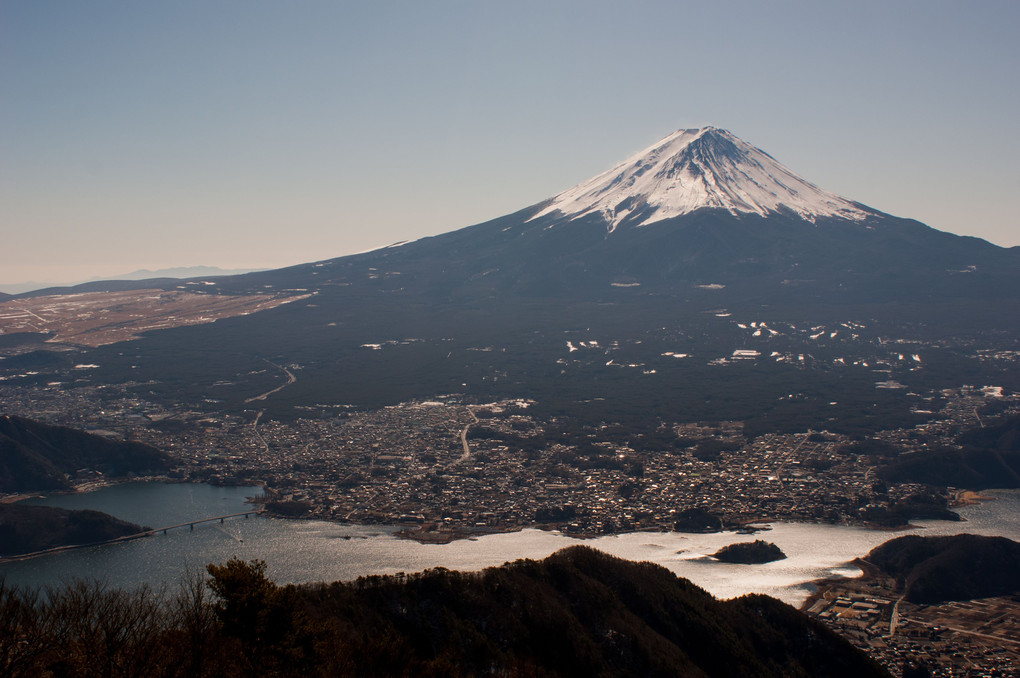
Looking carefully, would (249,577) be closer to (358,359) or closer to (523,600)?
(523,600)

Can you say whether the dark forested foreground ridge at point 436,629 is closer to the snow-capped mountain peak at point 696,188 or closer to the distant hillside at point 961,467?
the distant hillside at point 961,467

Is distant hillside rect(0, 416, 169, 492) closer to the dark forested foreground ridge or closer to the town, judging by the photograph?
the town

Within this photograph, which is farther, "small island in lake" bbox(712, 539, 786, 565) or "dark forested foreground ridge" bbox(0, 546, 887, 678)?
"small island in lake" bbox(712, 539, 786, 565)

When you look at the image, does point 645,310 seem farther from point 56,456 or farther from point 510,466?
point 56,456

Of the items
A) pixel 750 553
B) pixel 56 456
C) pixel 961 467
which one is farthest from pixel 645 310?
pixel 56 456

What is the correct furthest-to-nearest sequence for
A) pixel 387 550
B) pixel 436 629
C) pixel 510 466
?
pixel 510 466 → pixel 387 550 → pixel 436 629

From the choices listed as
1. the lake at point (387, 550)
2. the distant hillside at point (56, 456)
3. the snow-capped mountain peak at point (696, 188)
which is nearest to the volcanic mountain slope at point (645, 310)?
the snow-capped mountain peak at point (696, 188)

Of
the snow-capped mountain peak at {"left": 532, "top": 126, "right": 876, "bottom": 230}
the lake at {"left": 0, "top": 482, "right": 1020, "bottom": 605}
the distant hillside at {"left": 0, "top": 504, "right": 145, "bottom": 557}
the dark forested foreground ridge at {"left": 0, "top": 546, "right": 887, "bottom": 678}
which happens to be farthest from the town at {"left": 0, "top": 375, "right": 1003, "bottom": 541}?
the snow-capped mountain peak at {"left": 532, "top": 126, "right": 876, "bottom": 230}
